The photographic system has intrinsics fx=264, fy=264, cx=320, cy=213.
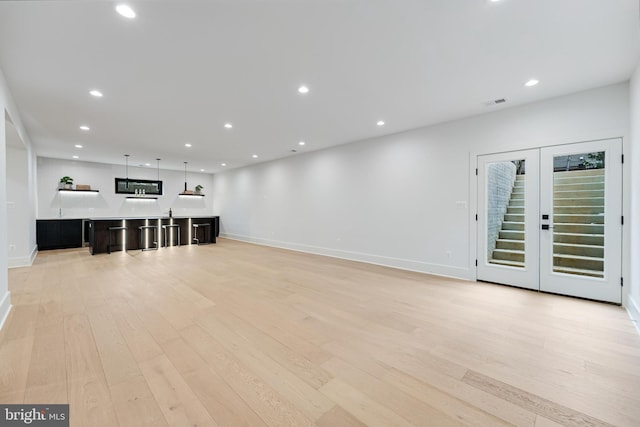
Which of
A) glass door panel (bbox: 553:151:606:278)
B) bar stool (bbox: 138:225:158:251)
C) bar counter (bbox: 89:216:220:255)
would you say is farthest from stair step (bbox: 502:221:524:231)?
bar stool (bbox: 138:225:158:251)

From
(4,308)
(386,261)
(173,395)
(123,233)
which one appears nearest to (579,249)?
(386,261)

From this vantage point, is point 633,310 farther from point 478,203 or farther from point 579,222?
point 478,203

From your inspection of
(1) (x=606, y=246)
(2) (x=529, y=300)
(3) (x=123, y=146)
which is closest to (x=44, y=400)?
(2) (x=529, y=300)

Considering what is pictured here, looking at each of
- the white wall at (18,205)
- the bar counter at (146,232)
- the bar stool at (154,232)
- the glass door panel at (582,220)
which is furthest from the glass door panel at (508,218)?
the white wall at (18,205)

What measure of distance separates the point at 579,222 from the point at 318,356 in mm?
4073

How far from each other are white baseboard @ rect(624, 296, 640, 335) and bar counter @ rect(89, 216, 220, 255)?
31.4ft

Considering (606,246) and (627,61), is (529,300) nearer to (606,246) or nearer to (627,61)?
(606,246)

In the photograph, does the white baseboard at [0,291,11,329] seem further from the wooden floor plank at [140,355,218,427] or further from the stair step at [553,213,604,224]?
the stair step at [553,213,604,224]

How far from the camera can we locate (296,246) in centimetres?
774

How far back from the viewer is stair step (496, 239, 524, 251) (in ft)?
13.7

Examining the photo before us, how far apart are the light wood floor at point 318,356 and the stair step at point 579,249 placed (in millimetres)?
659

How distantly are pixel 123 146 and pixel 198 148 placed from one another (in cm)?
181

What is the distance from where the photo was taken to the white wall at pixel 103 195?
326 inches

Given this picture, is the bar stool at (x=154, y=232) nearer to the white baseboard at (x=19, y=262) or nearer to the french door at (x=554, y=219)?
the white baseboard at (x=19, y=262)
